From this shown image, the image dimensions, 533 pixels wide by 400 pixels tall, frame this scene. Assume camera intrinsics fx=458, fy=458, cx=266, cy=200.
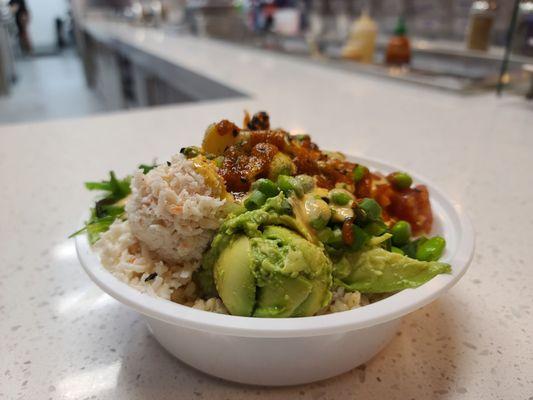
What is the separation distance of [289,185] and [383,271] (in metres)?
0.14

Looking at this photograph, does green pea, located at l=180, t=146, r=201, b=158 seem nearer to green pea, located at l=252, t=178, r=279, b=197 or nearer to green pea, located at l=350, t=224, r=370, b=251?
green pea, located at l=252, t=178, r=279, b=197

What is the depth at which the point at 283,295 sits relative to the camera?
1.47 ft

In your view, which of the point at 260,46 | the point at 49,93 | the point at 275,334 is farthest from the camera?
the point at 49,93

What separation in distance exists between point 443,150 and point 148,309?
1.06 m

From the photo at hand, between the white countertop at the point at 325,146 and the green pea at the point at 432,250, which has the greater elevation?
the green pea at the point at 432,250

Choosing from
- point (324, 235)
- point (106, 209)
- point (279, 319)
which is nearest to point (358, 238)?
point (324, 235)

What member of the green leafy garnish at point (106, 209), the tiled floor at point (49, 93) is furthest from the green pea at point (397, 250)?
the tiled floor at point (49, 93)

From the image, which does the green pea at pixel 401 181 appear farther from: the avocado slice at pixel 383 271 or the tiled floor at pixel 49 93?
the tiled floor at pixel 49 93

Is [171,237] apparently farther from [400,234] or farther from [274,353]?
[400,234]

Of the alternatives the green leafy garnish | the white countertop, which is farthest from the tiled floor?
the green leafy garnish

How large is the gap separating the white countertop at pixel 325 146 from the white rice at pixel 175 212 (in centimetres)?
14

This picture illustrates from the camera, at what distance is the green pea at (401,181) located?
0.69 metres

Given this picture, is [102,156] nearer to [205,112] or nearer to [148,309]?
[205,112]

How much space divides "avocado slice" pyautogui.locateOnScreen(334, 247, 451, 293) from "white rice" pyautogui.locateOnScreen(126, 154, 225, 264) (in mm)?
157
